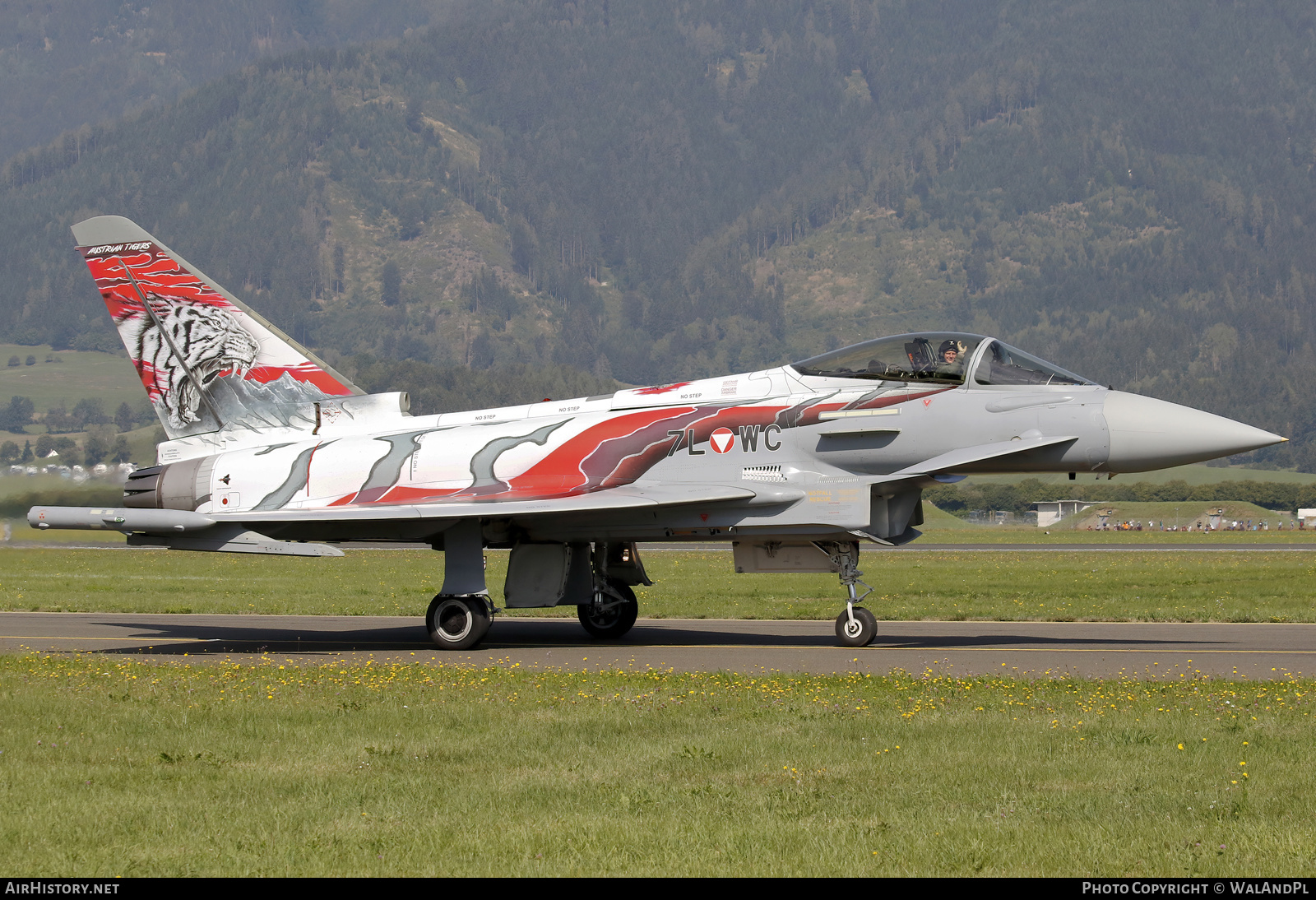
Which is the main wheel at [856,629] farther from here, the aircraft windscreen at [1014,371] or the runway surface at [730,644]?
the aircraft windscreen at [1014,371]

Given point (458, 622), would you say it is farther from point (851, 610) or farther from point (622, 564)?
point (851, 610)

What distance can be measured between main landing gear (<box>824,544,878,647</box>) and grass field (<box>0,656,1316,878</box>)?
3.71 m

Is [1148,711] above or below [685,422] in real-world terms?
below

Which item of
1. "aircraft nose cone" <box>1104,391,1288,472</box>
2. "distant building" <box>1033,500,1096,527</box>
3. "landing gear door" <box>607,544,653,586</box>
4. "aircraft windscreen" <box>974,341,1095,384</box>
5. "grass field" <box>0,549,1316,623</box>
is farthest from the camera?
"distant building" <box>1033,500,1096,527</box>

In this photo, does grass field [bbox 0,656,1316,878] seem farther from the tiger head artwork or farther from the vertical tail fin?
the tiger head artwork

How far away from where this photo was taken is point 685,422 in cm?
1719

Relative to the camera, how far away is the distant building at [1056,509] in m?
108

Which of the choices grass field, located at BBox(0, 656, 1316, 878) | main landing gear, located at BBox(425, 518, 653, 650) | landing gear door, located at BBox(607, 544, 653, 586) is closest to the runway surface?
main landing gear, located at BBox(425, 518, 653, 650)

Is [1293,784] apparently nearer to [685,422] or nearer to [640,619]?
[685,422]

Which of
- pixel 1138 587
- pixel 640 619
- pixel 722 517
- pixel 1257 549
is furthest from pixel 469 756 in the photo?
pixel 1257 549

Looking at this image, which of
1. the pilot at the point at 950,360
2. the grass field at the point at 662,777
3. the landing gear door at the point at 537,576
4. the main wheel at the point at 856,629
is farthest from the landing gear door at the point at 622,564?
the grass field at the point at 662,777

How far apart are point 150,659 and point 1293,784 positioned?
41.3ft

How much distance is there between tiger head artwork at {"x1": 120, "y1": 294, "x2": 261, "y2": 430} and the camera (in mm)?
18703

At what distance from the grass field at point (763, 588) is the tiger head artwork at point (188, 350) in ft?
18.9
